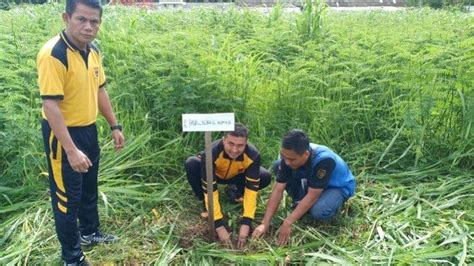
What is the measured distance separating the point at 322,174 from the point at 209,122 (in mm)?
761

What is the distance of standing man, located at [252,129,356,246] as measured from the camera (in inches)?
102

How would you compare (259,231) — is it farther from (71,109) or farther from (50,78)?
(50,78)

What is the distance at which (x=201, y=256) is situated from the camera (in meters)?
2.57

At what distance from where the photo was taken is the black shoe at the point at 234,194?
314cm

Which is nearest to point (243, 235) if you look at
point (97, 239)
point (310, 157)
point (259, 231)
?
point (259, 231)

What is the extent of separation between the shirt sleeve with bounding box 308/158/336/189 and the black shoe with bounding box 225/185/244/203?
0.59m

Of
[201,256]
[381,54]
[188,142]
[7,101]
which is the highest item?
[381,54]

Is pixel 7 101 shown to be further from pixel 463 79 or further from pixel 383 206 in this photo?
pixel 463 79

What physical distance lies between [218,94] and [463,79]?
1.90 m

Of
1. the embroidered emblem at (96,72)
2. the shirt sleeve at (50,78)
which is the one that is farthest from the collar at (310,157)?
the shirt sleeve at (50,78)

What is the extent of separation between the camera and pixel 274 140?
360cm

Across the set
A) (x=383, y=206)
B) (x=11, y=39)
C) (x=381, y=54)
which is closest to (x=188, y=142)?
(x=383, y=206)

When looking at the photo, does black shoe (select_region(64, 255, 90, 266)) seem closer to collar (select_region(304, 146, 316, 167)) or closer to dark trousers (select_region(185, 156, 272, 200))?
dark trousers (select_region(185, 156, 272, 200))

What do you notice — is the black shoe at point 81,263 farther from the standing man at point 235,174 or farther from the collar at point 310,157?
the collar at point 310,157
